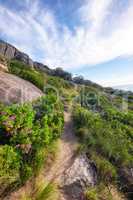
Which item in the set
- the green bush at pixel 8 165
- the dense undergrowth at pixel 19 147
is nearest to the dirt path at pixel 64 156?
the dense undergrowth at pixel 19 147

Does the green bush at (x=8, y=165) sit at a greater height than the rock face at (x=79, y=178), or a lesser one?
greater

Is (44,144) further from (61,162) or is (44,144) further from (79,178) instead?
(79,178)

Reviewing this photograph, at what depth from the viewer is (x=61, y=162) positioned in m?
7.97

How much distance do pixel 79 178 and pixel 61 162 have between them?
42.7 inches

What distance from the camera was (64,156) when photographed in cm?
848

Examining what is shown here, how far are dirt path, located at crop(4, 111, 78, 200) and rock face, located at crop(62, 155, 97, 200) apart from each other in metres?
0.21

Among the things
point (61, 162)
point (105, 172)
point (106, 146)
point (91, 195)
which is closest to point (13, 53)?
point (106, 146)

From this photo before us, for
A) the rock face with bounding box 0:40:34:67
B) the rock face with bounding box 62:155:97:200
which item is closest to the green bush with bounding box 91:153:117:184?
the rock face with bounding box 62:155:97:200

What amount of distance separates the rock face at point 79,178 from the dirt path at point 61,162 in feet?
0.69

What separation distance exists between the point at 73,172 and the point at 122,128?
6308mm

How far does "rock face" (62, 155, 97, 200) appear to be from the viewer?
6602mm

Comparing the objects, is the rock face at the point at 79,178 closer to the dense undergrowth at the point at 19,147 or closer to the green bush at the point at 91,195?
the green bush at the point at 91,195

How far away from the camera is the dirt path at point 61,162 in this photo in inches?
234

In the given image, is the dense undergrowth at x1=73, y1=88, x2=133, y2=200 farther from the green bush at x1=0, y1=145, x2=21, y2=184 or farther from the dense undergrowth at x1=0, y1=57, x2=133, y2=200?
the green bush at x1=0, y1=145, x2=21, y2=184
